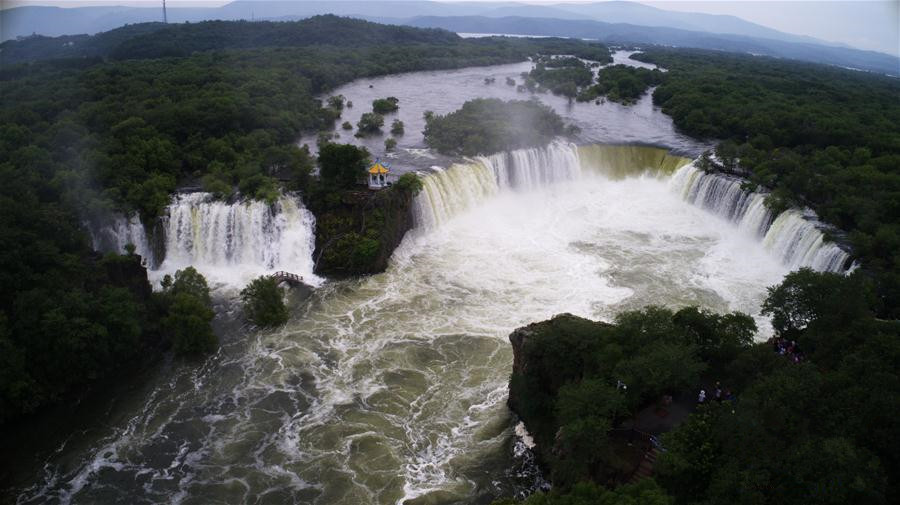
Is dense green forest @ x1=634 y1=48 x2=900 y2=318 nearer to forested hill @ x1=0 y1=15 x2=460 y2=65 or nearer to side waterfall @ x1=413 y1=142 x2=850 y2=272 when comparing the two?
side waterfall @ x1=413 y1=142 x2=850 y2=272

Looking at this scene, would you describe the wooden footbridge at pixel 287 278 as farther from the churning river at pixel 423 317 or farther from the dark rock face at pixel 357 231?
the dark rock face at pixel 357 231

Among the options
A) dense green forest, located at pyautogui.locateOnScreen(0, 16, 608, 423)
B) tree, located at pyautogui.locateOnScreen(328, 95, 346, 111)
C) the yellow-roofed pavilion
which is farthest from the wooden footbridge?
tree, located at pyautogui.locateOnScreen(328, 95, 346, 111)

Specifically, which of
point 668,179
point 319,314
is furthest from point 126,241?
point 668,179

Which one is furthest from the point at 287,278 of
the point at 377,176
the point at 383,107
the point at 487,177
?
the point at 383,107

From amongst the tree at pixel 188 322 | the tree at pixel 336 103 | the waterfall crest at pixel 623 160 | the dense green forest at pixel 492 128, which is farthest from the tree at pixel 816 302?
the tree at pixel 336 103

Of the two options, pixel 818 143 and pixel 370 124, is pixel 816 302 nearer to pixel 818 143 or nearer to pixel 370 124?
pixel 818 143

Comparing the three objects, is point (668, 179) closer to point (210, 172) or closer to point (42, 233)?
point (210, 172)

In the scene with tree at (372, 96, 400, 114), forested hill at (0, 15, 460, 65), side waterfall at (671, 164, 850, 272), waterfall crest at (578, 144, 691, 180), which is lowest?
side waterfall at (671, 164, 850, 272)

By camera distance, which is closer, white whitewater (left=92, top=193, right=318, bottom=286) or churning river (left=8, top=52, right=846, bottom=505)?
churning river (left=8, top=52, right=846, bottom=505)
